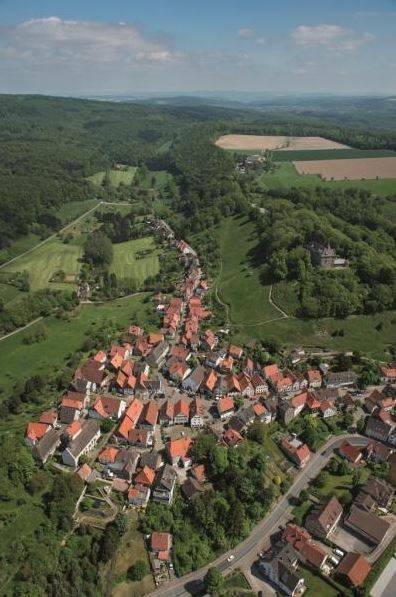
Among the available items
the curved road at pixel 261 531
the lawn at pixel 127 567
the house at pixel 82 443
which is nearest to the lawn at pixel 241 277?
the curved road at pixel 261 531

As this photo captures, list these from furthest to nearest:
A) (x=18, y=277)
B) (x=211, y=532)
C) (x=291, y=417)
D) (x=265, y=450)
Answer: (x=18, y=277) → (x=291, y=417) → (x=265, y=450) → (x=211, y=532)

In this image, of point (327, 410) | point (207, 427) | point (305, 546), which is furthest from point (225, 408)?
point (305, 546)

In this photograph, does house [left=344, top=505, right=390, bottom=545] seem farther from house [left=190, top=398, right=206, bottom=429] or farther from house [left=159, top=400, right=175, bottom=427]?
house [left=159, top=400, right=175, bottom=427]

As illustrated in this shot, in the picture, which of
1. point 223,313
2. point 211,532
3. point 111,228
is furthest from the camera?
point 111,228

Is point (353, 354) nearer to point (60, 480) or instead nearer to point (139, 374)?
point (139, 374)

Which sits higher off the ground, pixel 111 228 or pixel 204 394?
pixel 111 228

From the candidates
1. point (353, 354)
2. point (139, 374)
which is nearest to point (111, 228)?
point (139, 374)
